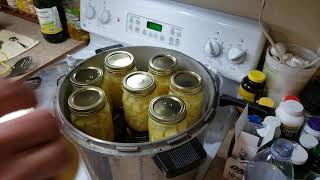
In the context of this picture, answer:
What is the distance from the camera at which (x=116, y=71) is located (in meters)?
0.61

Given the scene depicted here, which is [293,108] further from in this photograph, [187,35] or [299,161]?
[187,35]

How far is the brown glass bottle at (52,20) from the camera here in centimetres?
85

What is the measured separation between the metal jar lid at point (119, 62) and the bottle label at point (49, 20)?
0.33m

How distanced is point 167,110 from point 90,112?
138 mm

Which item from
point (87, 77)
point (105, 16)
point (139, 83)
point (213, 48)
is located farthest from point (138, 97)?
point (105, 16)

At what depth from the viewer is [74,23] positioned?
915 millimetres

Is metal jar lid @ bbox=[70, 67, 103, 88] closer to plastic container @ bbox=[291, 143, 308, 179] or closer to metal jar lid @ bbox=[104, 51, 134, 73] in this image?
metal jar lid @ bbox=[104, 51, 134, 73]

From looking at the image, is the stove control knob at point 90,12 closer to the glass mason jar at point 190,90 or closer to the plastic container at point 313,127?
the glass mason jar at point 190,90

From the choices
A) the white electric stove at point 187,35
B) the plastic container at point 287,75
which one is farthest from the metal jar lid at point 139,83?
the plastic container at point 287,75

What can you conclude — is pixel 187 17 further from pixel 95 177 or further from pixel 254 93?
pixel 95 177

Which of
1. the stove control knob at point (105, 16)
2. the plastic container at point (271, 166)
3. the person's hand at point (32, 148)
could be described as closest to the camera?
the person's hand at point (32, 148)

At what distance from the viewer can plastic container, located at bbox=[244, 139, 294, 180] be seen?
483mm

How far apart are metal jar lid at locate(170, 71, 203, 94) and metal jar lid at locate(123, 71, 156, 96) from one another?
0.04 metres

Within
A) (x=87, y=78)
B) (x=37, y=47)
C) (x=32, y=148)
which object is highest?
(x=32, y=148)
